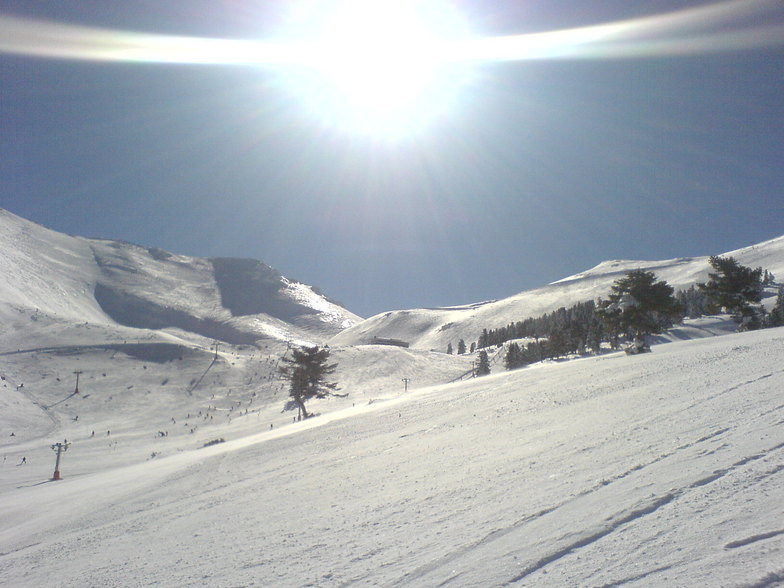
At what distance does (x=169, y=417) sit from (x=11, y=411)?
16.7 m

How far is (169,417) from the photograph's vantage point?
2298 inches

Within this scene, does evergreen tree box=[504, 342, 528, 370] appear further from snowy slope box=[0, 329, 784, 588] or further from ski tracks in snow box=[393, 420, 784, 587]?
ski tracks in snow box=[393, 420, 784, 587]

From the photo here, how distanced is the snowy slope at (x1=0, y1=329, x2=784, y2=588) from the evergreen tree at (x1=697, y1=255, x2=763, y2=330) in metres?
17.4

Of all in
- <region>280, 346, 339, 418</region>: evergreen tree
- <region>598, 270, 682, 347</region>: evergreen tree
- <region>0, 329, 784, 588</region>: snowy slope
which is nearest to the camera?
<region>0, 329, 784, 588</region>: snowy slope

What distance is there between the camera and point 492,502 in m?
6.52

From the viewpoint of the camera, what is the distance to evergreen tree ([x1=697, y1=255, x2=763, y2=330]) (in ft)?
98.8

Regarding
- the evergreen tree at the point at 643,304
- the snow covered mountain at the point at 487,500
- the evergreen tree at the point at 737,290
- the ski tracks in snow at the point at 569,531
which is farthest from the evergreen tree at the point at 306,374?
the ski tracks in snow at the point at 569,531

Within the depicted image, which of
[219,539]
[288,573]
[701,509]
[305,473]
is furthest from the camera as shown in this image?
[305,473]

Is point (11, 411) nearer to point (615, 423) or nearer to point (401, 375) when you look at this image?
point (401, 375)

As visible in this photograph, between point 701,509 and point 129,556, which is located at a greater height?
point 701,509

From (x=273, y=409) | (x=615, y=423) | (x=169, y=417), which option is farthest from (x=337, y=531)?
(x=169, y=417)

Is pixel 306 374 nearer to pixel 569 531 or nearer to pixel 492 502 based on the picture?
pixel 492 502

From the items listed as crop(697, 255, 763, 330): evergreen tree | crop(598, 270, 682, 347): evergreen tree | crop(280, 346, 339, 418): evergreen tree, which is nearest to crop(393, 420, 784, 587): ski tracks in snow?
crop(598, 270, 682, 347): evergreen tree

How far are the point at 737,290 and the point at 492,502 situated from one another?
3267 centimetres
